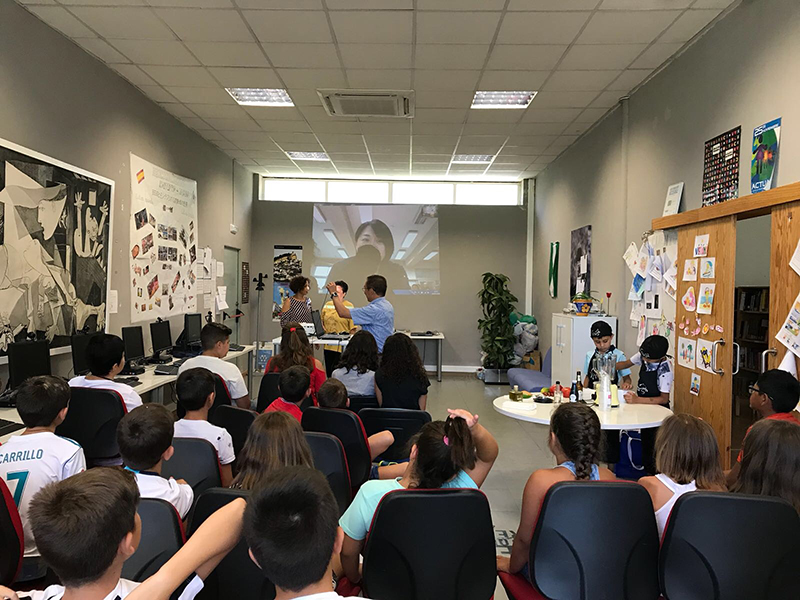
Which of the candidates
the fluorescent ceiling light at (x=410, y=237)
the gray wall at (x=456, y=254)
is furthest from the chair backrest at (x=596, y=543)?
the fluorescent ceiling light at (x=410, y=237)

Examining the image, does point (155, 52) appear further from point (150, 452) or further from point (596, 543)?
point (596, 543)

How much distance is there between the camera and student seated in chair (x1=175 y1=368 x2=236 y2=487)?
2.75m

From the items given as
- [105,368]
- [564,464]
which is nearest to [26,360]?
[105,368]

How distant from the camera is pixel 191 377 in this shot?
2.85 metres

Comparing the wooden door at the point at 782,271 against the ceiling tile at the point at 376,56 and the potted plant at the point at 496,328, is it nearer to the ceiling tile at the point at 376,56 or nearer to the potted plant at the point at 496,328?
the ceiling tile at the point at 376,56

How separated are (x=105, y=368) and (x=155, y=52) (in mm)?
2724

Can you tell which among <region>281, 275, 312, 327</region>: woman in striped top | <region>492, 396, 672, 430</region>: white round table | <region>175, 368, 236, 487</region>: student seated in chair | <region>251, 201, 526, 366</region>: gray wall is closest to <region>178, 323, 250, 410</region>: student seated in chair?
<region>175, 368, 236, 487</region>: student seated in chair

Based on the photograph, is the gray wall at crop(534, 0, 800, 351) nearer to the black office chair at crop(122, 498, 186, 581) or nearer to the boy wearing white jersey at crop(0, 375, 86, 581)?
the black office chair at crop(122, 498, 186, 581)

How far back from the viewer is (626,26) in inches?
164

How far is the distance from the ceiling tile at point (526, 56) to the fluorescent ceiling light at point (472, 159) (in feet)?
11.0

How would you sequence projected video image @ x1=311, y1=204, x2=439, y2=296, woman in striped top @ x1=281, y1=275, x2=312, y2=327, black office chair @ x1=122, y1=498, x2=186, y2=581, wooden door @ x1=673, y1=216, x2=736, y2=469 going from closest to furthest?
1. black office chair @ x1=122, y1=498, x2=186, y2=581
2. wooden door @ x1=673, y1=216, x2=736, y2=469
3. woman in striped top @ x1=281, y1=275, x2=312, y2=327
4. projected video image @ x1=311, y1=204, x2=439, y2=296

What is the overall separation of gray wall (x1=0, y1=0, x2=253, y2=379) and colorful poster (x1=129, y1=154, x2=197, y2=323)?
0.43 ft

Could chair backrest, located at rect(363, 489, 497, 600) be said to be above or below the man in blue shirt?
below

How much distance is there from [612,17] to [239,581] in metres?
4.11
